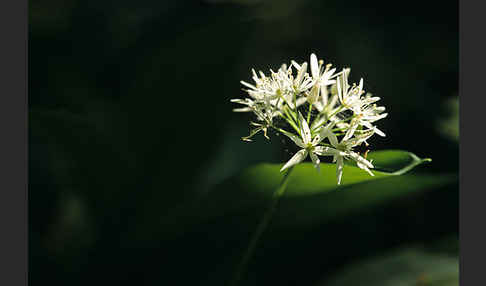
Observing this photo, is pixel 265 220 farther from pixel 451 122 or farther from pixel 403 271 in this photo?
pixel 451 122

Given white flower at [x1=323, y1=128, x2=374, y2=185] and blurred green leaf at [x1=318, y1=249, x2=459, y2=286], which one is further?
blurred green leaf at [x1=318, y1=249, x2=459, y2=286]

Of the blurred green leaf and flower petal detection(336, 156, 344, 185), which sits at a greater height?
flower petal detection(336, 156, 344, 185)

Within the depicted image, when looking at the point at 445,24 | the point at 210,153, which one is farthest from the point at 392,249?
the point at 445,24

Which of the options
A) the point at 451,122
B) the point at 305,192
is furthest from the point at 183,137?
the point at 451,122

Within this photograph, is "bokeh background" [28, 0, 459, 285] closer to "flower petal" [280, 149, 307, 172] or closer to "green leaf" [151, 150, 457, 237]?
"green leaf" [151, 150, 457, 237]

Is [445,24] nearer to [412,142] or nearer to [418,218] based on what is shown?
[412,142]

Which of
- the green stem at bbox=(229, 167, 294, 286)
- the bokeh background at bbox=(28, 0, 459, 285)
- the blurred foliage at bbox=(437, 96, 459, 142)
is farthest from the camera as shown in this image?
the blurred foliage at bbox=(437, 96, 459, 142)

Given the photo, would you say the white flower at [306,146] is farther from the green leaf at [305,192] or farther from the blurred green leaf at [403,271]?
the blurred green leaf at [403,271]

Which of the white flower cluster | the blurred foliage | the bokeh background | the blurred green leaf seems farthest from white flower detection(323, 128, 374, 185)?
the blurred foliage
